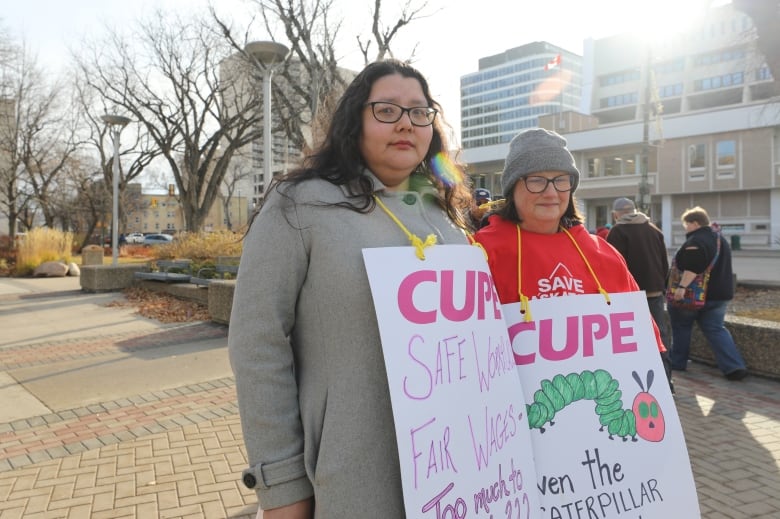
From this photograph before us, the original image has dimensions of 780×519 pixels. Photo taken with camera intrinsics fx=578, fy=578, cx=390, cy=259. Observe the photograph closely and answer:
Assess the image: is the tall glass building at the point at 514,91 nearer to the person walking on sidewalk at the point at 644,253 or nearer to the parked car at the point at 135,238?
the parked car at the point at 135,238

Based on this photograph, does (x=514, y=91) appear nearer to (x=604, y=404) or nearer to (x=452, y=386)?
(x=604, y=404)

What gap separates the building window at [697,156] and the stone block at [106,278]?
42.3 metres

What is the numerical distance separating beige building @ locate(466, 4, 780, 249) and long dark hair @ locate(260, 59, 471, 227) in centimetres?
3230

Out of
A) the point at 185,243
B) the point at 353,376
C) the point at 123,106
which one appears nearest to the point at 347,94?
the point at 353,376

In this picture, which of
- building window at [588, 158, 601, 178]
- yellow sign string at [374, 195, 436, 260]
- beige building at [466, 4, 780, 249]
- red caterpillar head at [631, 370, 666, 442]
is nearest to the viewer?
yellow sign string at [374, 195, 436, 260]

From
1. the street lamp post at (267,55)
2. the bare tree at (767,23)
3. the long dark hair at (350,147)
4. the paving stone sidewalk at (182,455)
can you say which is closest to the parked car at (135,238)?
the street lamp post at (267,55)

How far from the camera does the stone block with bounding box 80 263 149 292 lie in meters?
14.7

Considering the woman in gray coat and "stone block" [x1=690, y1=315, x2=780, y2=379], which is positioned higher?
the woman in gray coat

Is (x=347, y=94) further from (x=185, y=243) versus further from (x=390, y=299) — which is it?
(x=185, y=243)

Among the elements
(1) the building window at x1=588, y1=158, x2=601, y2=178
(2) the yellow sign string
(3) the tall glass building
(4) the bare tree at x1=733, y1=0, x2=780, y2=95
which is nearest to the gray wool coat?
(2) the yellow sign string

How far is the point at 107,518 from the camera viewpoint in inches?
127

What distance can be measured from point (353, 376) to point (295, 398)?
0.56ft

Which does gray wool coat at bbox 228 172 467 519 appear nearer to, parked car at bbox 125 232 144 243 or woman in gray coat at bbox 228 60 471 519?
woman in gray coat at bbox 228 60 471 519

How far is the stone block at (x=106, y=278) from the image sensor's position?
14672 millimetres
